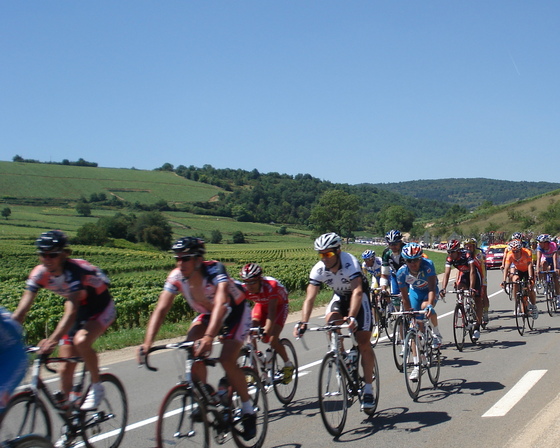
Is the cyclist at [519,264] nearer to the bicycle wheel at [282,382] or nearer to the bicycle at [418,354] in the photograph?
the bicycle at [418,354]

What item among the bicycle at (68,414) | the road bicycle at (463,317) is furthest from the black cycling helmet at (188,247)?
the road bicycle at (463,317)

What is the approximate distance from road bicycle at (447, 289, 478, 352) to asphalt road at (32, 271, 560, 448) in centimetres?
23

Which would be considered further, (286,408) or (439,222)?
(439,222)

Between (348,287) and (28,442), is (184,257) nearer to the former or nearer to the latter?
(28,442)

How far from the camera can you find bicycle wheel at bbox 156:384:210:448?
15.6 ft

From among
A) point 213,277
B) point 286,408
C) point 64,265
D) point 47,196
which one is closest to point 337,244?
point 213,277

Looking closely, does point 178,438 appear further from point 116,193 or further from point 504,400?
point 116,193

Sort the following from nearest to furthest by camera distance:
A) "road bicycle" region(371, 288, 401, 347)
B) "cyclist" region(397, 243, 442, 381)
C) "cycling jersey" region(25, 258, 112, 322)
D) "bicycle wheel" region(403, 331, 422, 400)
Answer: "cycling jersey" region(25, 258, 112, 322) < "bicycle wheel" region(403, 331, 422, 400) < "cyclist" region(397, 243, 442, 381) < "road bicycle" region(371, 288, 401, 347)

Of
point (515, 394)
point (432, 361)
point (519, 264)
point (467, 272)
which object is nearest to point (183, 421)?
point (432, 361)

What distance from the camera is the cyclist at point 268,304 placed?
23.3 ft

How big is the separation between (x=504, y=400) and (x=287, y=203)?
13348 cm

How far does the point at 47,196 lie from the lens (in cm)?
11669

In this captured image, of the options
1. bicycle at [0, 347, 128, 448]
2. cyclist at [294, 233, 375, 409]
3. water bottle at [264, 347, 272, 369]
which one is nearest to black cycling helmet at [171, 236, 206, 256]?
bicycle at [0, 347, 128, 448]

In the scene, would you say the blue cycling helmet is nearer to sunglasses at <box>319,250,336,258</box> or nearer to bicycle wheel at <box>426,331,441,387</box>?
bicycle wheel at <box>426,331,441,387</box>
